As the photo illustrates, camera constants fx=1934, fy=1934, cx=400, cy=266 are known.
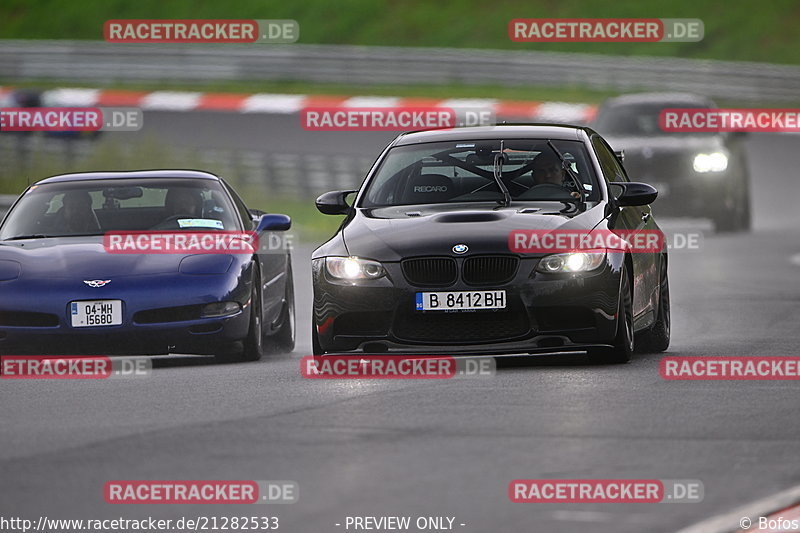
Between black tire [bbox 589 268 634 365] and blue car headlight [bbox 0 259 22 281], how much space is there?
3684mm

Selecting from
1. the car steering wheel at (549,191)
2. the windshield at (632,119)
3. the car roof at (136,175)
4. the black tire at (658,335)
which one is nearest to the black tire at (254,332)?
the car roof at (136,175)

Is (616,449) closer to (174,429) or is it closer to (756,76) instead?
(174,429)

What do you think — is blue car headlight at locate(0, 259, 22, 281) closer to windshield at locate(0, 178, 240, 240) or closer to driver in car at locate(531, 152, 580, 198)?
windshield at locate(0, 178, 240, 240)

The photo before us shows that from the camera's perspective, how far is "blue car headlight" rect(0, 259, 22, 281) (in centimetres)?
1223

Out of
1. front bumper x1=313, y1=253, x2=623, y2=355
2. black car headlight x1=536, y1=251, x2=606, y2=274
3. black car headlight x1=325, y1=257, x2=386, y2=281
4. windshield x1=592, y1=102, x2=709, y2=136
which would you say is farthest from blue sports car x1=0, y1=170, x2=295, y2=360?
windshield x1=592, y1=102, x2=709, y2=136

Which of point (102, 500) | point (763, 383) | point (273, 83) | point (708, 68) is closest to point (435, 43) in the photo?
point (273, 83)

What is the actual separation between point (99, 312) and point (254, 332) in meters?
1.09

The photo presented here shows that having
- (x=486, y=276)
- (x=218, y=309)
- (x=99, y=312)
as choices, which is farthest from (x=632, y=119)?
(x=486, y=276)

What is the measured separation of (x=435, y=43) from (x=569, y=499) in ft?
168

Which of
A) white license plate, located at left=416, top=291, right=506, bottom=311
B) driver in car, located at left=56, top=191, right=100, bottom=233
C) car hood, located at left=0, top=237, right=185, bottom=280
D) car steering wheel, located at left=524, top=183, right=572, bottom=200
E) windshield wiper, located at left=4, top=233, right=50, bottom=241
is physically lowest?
white license plate, located at left=416, top=291, right=506, bottom=311

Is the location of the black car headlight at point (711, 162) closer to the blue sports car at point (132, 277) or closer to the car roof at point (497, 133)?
the car roof at point (497, 133)

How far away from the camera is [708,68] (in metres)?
43.5

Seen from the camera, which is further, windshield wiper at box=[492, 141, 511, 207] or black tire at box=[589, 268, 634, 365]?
windshield wiper at box=[492, 141, 511, 207]

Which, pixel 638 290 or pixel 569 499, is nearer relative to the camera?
pixel 569 499
